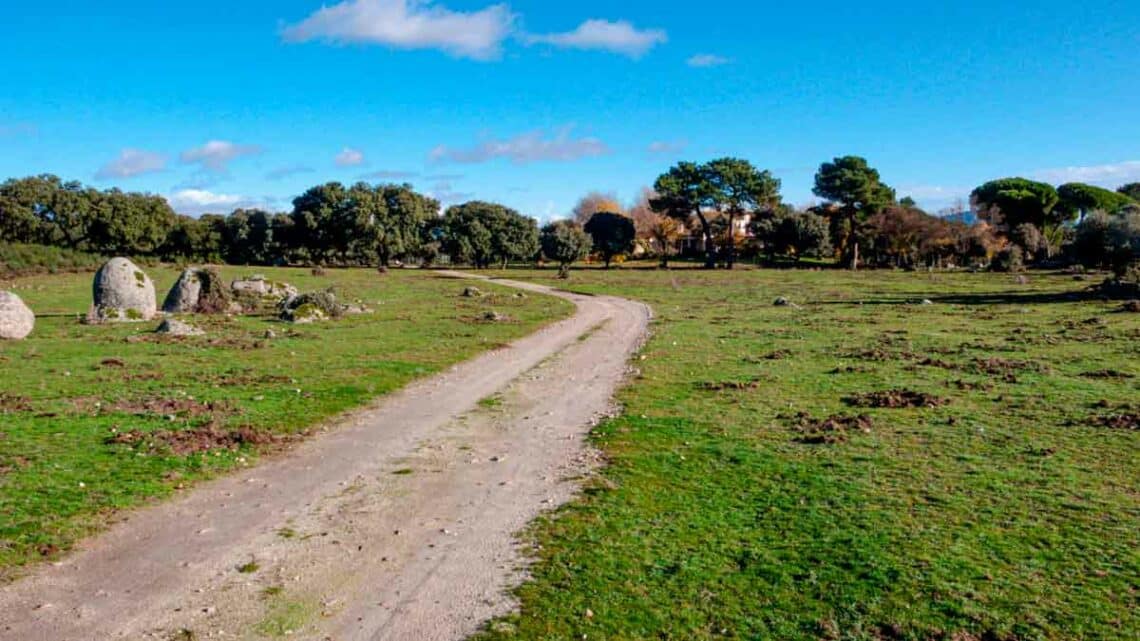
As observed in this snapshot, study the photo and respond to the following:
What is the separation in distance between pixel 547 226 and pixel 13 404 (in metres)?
93.7

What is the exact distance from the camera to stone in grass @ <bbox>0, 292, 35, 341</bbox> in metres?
29.6

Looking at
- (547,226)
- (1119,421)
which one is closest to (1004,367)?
(1119,421)

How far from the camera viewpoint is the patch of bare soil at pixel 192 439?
587 inches

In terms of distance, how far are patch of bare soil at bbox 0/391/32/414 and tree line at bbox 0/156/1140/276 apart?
279ft

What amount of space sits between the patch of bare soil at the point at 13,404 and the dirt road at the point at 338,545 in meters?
7.30

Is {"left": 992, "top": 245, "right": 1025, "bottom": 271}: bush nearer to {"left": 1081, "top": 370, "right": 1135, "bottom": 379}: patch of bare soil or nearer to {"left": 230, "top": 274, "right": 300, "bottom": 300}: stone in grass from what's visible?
{"left": 1081, "top": 370, "right": 1135, "bottom": 379}: patch of bare soil

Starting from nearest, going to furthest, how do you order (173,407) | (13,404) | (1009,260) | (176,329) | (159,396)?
(13,404), (173,407), (159,396), (176,329), (1009,260)

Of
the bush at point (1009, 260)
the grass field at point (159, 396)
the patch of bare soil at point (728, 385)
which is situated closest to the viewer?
the grass field at point (159, 396)

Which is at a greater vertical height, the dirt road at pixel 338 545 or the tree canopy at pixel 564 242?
the tree canopy at pixel 564 242

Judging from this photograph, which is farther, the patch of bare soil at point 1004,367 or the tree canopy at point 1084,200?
the tree canopy at point 1084,200

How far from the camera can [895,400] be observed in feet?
64.3

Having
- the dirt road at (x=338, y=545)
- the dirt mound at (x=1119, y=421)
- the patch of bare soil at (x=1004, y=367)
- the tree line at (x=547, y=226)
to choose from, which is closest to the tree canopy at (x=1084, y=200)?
the tree line at (x=547, y=226)

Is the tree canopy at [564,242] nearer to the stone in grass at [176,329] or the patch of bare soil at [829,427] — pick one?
the stone in grass at [176,329]

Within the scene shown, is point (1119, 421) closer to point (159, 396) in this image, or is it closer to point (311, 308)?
point (159, 396)
